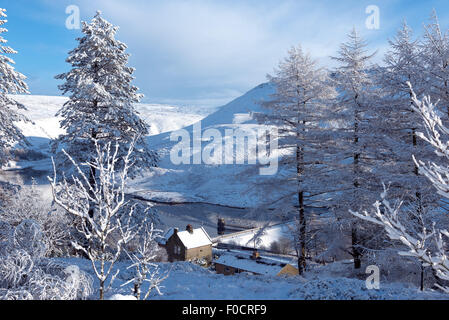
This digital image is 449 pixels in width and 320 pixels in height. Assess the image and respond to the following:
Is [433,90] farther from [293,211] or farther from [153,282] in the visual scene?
[153,282]

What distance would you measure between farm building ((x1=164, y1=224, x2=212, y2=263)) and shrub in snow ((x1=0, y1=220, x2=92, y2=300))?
22.0 m

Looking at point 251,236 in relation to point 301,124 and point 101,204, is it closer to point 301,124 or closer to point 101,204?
point 301,124

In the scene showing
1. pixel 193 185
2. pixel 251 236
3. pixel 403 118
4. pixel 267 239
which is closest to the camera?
pixel 403 118

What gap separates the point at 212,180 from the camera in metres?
68.9

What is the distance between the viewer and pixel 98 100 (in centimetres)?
1132

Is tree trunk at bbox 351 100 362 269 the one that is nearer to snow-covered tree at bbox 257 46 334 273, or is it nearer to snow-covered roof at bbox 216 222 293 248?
snow-covered tree at bbox 257 46 334 273

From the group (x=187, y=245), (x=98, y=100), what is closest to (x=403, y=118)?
(x=98, y=100)

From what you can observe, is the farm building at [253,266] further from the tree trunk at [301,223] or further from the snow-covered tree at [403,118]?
the snow-covered tree at [403,118]

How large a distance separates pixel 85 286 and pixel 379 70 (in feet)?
36.1

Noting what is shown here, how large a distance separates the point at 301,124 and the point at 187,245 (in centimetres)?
1956

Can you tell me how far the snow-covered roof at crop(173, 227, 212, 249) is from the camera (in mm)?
27953

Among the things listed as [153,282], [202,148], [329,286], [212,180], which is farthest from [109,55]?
[202,148]

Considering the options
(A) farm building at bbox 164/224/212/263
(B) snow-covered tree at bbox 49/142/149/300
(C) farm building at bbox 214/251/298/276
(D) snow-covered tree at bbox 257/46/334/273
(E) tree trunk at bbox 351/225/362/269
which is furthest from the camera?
(A) farm building at bbox 164/224/212/263

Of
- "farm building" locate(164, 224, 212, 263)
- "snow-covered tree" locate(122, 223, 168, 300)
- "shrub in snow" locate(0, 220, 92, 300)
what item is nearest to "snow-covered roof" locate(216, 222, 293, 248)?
"farm building" locate(164, 224, 212, 263)
